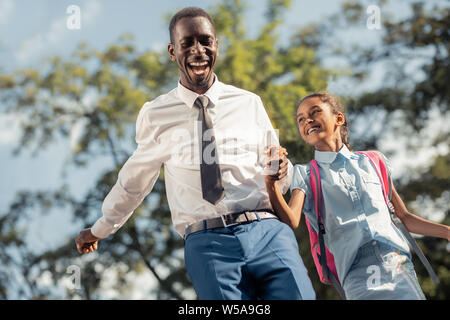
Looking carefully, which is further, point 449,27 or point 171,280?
point 171,280

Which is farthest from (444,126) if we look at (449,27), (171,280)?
(171,280)

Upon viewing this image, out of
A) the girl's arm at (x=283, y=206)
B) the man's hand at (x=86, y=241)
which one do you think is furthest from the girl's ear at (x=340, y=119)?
the man's hand at (x=86, y=241)

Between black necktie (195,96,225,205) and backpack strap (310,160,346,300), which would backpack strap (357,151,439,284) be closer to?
backpack strap (310,160,346,300)

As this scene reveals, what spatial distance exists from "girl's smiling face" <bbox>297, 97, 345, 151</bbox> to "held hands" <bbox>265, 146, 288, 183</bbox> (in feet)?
2.12

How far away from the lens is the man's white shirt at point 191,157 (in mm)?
2322

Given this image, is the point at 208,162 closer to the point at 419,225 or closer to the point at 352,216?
the point at 352,216

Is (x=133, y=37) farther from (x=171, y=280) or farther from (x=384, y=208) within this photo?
(x=384, y=208)

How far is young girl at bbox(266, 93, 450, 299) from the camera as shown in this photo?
2.41m

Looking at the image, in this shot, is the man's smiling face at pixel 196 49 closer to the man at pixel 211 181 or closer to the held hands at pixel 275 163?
the man at pixel 211 181

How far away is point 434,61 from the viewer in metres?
12.1

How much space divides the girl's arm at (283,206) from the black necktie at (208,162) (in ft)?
0.71

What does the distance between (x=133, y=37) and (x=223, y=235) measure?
1281 centimetres

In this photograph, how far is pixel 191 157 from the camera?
239 centimetres

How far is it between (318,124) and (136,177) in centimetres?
102
